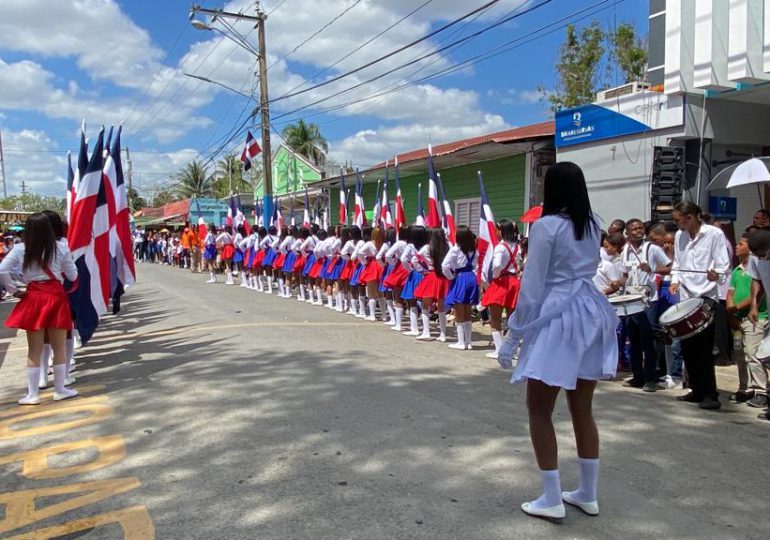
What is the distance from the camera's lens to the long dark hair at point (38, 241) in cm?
617

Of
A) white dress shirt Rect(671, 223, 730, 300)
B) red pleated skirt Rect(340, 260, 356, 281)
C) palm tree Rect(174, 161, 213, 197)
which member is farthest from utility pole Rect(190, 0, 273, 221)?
palm tree Rect(174, 161, 213, 197)

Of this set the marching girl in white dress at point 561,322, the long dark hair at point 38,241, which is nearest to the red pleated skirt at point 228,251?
the long dark hair at point 38,241

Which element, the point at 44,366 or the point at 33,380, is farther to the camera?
the point at 44,366

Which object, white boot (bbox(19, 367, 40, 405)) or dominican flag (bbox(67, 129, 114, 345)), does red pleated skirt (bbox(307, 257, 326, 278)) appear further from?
white boot (bbox(19, 367, 40, 405))

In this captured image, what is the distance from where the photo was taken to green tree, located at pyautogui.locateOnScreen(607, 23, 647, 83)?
80.9 feet

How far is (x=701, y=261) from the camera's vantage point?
6.25m

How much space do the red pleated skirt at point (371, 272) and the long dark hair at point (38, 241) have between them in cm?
627

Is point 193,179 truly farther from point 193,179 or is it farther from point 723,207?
point 723,207

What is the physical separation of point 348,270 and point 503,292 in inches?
209

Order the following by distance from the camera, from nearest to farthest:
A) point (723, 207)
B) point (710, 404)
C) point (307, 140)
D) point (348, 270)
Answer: point (710, 404) → point (723, 207) → point (348, 270) → point (307, 140)

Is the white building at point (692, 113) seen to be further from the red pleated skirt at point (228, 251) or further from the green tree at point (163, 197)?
the green tree at point (163, 197)

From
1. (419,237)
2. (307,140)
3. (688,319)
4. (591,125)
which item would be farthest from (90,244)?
(307,140)

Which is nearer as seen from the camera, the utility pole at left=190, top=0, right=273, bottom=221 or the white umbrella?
the white umbrella

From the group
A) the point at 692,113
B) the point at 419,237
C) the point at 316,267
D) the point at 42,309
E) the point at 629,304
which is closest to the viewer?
the point at 42,309
